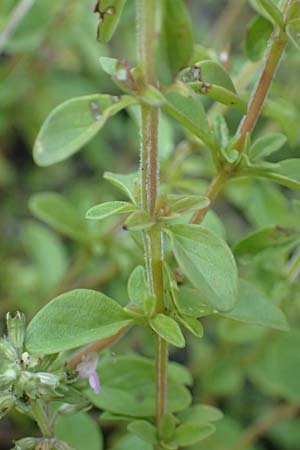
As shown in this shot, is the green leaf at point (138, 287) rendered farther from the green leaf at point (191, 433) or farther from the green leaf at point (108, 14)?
the green leaf at point (108, 14)

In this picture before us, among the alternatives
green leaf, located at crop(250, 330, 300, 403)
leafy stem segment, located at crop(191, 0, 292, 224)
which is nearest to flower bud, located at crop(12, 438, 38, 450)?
leafy stem segment, located at crop(191, 0, 292, 224)

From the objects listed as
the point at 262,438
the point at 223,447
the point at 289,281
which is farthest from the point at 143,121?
the point at 262,438

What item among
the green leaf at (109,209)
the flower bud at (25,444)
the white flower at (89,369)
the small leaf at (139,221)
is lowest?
the flower bud at (25,444)

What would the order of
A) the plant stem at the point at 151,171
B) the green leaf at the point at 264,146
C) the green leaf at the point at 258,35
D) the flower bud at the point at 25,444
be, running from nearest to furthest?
the plant stem at the point at 151,171
the flower bud at the point at 25,444
the green leaf at the point at 264,146
the green leaf at the point at 258,35

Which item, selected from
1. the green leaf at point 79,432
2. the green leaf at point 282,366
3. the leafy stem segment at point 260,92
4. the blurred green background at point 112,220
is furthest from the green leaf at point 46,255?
the leafy stem segment at point 260,92

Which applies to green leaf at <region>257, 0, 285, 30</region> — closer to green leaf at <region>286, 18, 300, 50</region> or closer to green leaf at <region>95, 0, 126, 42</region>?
green leaf at <region>286, 18, 300, 50</region>

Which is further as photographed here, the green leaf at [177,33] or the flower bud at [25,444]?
the flower bud at [25,444]
